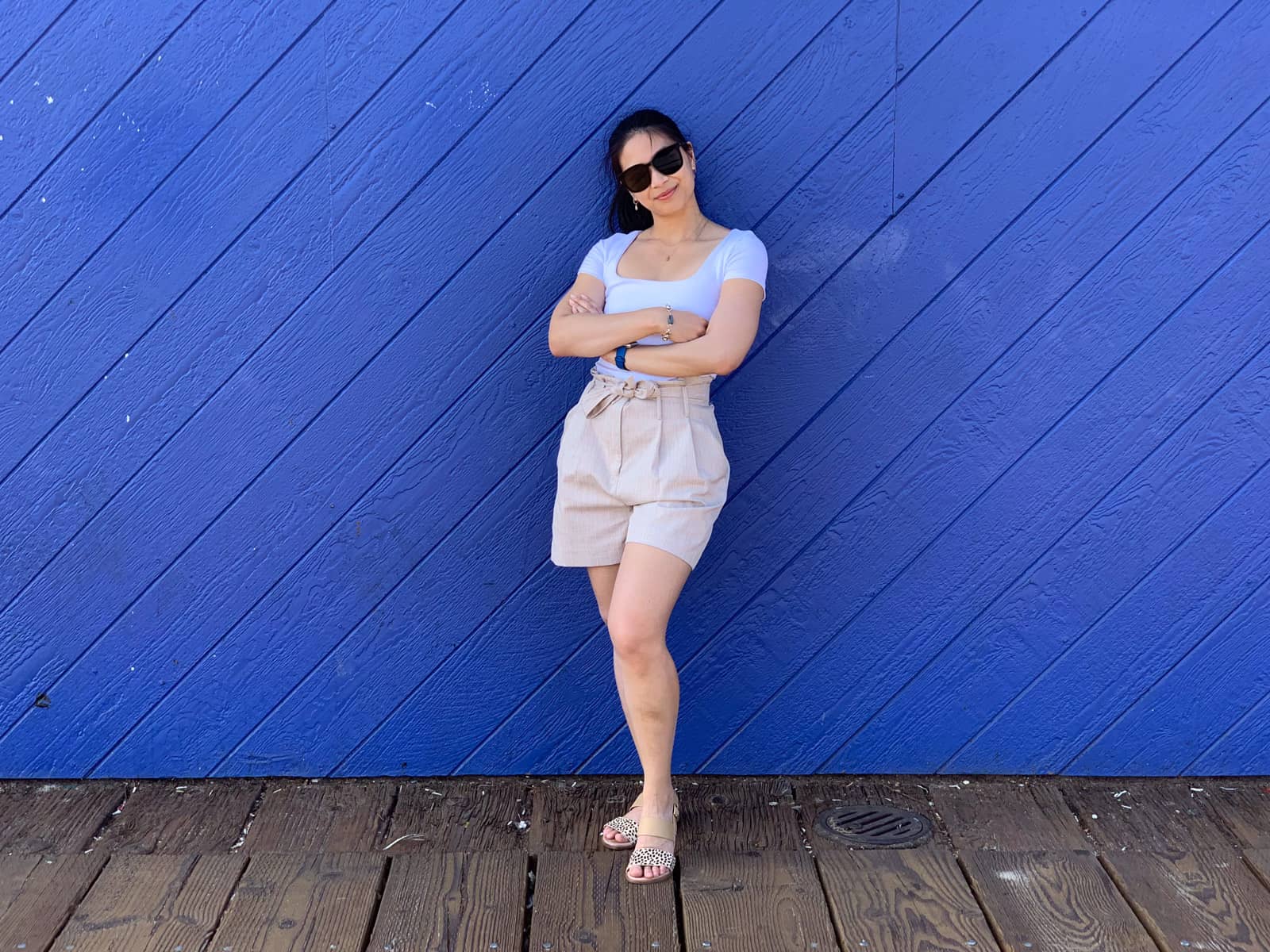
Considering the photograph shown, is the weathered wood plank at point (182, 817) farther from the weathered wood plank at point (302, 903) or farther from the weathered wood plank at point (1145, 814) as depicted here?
the weathered wood plank at point (1145, 814)

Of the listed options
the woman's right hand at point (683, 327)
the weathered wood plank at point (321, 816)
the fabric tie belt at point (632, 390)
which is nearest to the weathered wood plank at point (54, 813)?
the weathered wood plank at point (321, 816)

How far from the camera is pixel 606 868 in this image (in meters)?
2.58

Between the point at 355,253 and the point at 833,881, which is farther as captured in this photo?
the point at 355,253

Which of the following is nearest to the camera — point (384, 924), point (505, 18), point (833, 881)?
point (384, 924)

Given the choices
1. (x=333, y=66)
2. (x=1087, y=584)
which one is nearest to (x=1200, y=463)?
(x=1087, y=584)

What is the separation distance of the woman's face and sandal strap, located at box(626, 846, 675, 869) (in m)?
1.48

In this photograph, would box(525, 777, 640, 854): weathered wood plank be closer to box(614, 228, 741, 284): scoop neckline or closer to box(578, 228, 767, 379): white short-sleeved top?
box(578, 228, 767, 379): white short-sleeved top

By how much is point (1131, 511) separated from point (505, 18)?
2061 millimetres

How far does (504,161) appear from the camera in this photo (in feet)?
9.30

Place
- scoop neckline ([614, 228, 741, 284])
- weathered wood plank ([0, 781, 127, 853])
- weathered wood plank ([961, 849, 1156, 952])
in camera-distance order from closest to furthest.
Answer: weathered wood plank ([961, 849, 1156, 952]) < scoop neckline ([614, 228, 741, 284]) < weathered wood plank ([0, 781, 127, 853])

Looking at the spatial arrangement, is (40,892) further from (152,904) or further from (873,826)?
(873,826)

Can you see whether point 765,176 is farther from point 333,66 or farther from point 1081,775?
point 1081,775

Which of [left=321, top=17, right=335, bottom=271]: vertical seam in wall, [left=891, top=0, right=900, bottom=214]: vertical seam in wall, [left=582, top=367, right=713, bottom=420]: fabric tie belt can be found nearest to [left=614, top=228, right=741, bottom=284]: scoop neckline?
[left=582, top=367, right=713, bottom=420]: fabric tie belt

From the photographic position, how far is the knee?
249 cm
